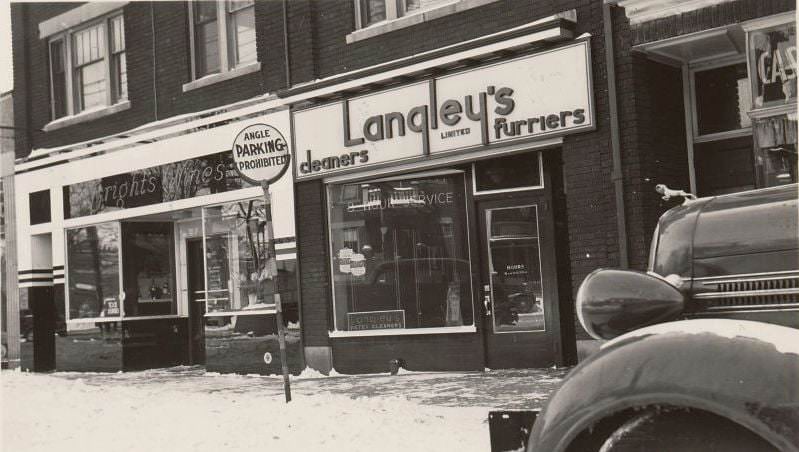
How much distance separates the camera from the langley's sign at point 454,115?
10.5 m

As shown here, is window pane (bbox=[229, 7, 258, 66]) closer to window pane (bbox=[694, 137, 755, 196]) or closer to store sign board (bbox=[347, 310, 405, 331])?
store sign board (bbox=[347, 310, 405, 331])

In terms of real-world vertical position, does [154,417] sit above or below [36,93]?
below

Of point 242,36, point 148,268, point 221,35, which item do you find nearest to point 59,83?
point 148,268

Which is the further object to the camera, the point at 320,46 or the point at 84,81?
the point at 84,81

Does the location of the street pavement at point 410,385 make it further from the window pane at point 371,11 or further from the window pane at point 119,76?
the window pane at point 119,76

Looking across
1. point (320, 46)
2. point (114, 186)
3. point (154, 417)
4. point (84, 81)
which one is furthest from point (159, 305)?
point (154, 417)

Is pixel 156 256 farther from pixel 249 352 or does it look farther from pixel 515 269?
pixel 515 269

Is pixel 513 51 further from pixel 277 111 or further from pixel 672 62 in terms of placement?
pixel 277 111

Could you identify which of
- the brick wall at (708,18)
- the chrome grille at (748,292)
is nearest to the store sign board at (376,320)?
the brick wall at (708,18)

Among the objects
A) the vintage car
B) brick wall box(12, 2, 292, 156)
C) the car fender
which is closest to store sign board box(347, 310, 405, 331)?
brick wall box(12, 2, 292, 156)

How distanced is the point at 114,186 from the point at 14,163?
3383mm

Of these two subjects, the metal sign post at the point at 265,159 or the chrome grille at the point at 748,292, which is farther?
the metal sign post at the point at 265,159

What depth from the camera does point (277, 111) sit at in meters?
13.3

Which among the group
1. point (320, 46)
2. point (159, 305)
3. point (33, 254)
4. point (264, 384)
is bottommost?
point (264, 384)
